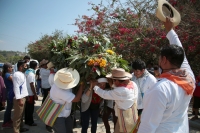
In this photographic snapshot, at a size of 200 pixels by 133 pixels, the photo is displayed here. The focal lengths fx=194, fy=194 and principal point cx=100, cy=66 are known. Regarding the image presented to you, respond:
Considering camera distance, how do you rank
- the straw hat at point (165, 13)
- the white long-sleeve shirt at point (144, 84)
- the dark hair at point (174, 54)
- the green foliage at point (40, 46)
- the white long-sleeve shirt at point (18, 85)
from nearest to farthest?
the dark hair at point (174, 54)
the straw hat at point (165, 13)
the white long-sleeve shirt at point (144, 84)
the white long-sleeve shirt at point (18, 85)
the green foliage at point (40, 46)

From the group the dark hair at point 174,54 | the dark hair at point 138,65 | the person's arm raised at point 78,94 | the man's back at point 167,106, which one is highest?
the dark hair at point 174,54

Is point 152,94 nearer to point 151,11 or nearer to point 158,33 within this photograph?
point 158,33

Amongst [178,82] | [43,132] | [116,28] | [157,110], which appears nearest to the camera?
[157,110]

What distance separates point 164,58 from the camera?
183cm

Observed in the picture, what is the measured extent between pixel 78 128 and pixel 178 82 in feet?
13.6

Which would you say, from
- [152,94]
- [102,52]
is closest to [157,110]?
[152,94]

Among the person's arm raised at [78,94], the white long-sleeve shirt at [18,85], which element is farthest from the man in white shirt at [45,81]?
the person's arm raised at [78,94]

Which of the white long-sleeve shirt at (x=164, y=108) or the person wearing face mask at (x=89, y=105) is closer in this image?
the white long-sleeve shirt at (x=164, y=108)

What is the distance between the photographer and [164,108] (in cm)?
162

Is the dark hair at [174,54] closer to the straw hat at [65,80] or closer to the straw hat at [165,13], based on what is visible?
the straw hat at [165,13]

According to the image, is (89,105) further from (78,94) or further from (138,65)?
(138,65)

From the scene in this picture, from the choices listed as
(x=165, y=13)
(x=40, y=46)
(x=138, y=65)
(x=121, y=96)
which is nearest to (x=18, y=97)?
(x=121, y=96)

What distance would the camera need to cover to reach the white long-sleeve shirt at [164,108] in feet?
5.31

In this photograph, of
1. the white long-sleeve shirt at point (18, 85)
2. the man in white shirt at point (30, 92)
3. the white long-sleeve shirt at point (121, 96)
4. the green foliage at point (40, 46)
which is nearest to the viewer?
the white long-sleeve shirt at point (121, 96)
